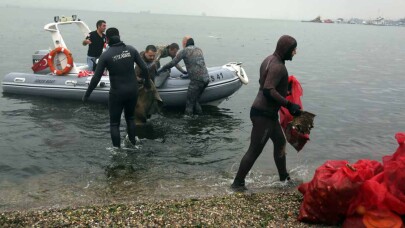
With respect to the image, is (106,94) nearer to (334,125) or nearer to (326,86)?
(334,125)

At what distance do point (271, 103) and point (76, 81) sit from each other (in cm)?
707

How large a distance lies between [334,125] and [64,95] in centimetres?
720

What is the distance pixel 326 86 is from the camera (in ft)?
56.4

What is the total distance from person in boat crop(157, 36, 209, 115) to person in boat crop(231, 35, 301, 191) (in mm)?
Answer: 4282

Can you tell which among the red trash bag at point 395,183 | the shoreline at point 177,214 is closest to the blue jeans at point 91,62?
the shoreline at point 177,214

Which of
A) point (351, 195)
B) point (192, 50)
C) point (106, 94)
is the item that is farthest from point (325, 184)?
point (106, 94)

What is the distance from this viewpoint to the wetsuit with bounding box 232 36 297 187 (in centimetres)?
508

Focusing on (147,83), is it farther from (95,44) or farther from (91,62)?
(91,62)

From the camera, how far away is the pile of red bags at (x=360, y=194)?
406 cm

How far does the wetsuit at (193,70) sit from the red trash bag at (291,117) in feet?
13.3

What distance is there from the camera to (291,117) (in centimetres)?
584

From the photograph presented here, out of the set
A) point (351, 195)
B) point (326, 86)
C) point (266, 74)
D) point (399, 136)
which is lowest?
point (326, 86)

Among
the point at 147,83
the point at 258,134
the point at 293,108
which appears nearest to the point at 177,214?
the point at 258,134

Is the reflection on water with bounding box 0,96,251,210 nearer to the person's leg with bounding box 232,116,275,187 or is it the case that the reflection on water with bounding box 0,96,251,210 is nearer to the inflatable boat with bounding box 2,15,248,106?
the inflatable boat with bounding box 2,15,248,106
